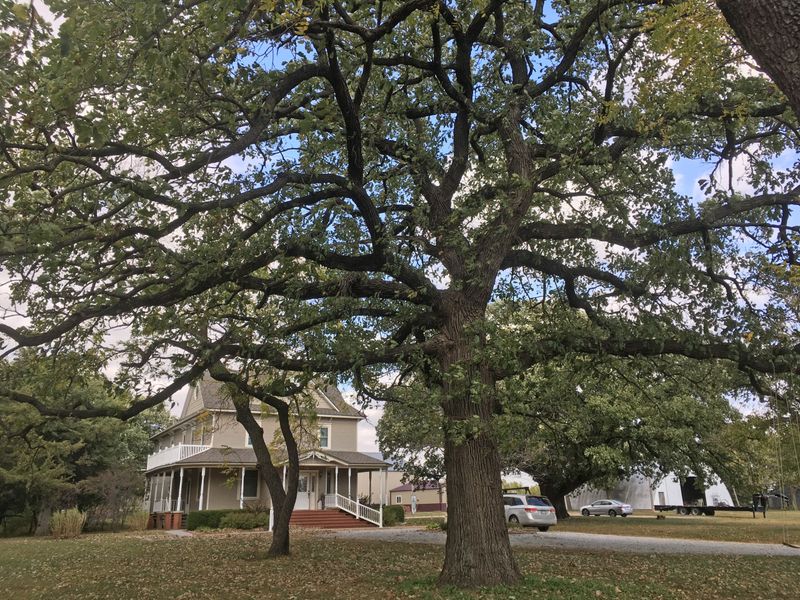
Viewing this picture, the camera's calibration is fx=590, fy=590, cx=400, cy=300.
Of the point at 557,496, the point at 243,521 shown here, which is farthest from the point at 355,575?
the point at 557,496

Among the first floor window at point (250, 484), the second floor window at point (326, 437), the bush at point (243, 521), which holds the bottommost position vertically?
the bush at point (243, 521)

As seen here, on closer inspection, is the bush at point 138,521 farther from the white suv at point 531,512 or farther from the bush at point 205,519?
the white suv at point 531,512

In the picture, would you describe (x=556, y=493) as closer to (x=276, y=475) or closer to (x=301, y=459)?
(x=301, y=459)

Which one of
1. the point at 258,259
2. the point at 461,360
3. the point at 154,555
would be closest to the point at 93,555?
the point at 154,555

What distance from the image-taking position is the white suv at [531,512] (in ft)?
88.7

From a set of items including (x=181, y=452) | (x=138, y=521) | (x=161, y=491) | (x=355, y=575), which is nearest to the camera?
(x=355, y=575)

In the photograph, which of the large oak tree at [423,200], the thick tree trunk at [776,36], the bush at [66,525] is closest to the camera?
the thick tree trunk at [776,36]

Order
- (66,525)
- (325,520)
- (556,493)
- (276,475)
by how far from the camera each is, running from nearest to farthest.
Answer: (276,475)
(66,525)
(325,520)
(556,493)

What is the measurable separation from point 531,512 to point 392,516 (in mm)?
8455

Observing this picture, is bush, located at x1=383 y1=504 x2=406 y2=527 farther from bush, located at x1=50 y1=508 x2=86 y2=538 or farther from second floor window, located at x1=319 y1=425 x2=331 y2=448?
bush, located at x1=50 y1=508 x2=86 y2=538

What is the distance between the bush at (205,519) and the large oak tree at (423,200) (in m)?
18.3

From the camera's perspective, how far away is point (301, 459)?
31516 millimetres

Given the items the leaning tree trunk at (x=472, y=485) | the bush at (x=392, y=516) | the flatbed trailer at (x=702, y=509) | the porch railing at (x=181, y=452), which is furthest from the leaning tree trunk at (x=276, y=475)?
the flatbed trailer at (x=702, y=509)

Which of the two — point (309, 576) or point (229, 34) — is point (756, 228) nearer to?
point (229, 34)
